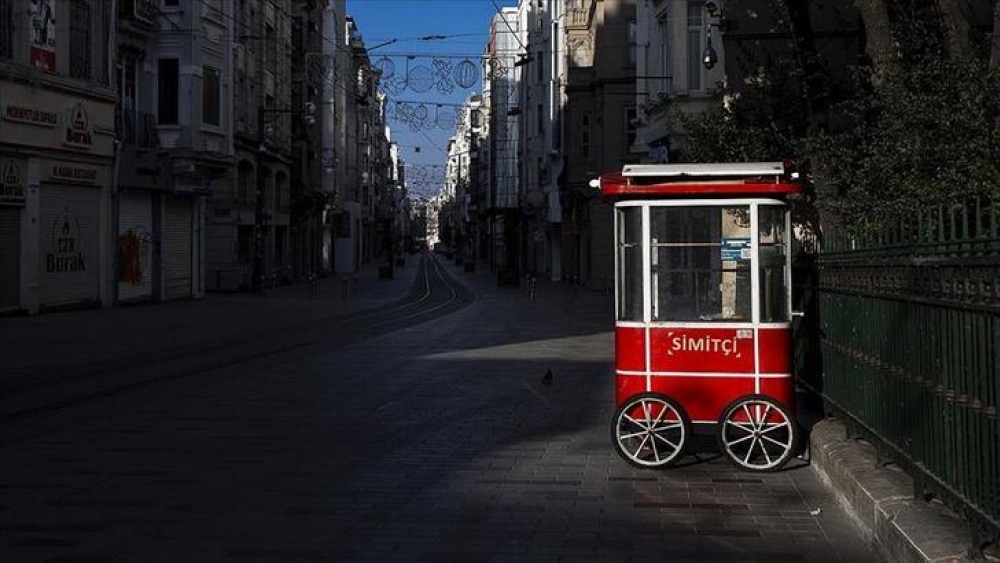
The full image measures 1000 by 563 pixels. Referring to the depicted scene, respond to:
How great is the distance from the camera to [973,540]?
515cm

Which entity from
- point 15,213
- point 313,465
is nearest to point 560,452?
point 313,465

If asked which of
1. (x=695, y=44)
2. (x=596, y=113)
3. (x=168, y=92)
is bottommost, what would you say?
(x=695, y=44)

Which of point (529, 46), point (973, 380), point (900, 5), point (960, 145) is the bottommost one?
point (973, 380)

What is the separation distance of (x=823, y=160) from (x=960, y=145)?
2.70m

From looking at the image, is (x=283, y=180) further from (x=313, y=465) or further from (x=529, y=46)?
(x=313, y=465)

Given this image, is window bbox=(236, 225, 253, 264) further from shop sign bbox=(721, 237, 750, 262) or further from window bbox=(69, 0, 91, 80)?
shop sign bbox=(721, 237, 750, 262)

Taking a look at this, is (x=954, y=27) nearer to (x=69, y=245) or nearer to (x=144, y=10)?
(x=69, y=245)

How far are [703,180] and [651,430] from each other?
2.09 meters

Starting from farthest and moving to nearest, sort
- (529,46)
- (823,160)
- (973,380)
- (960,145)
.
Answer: (529,46) < (823,160) < (960,145) < (973,380)

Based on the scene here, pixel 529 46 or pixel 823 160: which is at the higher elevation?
pixel 529 46

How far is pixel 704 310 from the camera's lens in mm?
9258

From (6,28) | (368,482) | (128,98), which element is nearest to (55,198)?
(6,28)

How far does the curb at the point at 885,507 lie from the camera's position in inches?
216

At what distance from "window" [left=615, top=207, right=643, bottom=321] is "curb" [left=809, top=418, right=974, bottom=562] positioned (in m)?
1.86
